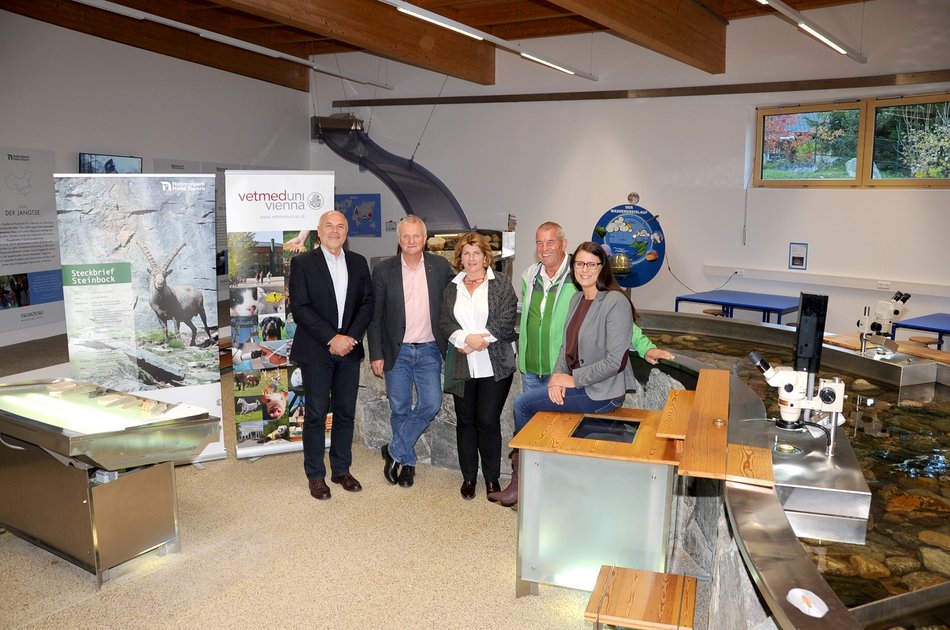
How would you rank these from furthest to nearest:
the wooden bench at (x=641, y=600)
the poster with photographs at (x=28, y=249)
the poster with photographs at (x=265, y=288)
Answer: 1. the poster with photographs at (x=28, y=249)
2. the poster with photographs at (x=265, y=288)
3. the wooden bench at (x=641, y=600)

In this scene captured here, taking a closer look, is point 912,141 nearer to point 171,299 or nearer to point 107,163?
point 171,299

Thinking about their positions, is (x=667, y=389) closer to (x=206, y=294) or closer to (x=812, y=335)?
(x=812, y=335)

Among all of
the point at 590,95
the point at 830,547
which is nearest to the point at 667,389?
the point at 830,547

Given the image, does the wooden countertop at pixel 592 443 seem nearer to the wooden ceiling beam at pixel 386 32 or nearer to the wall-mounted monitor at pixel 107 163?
the wooden ceiling beam at pixel 386 32

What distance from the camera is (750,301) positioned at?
8016 millimetres

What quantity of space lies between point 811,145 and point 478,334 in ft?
19.7

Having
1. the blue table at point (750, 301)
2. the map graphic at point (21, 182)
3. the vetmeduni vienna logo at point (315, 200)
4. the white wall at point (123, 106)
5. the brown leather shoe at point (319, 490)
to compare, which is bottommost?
the brown leather shoe at point (319, 490)

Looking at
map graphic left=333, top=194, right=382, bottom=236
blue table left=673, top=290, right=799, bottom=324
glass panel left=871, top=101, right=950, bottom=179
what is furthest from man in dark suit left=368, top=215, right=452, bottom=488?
map graphic left=333, top=194, right=382, bottom=236

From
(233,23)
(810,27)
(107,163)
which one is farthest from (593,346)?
(233,23)

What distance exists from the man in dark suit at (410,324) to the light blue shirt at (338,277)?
0.19 m

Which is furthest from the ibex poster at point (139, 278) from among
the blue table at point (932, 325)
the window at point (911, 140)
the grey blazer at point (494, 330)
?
the window at point (911, 140)

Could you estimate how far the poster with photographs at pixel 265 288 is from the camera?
16.2 ft

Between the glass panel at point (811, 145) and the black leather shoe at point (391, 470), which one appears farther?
the glass panel at point (811, 145)

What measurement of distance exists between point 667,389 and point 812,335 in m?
1.81
